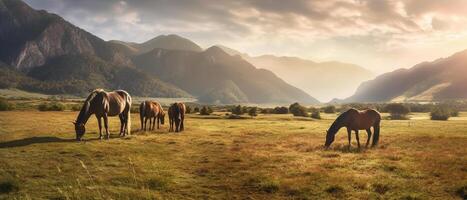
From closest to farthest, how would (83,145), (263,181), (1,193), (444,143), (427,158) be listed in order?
(1,193)
(263,181)
(427,158)
(83,145)
(444,143)

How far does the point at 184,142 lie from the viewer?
2875cm

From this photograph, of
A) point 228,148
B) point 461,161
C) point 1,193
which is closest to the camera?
point 1,193

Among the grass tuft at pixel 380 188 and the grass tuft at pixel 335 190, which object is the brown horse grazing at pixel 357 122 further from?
the grass tuft at pixel 335 190

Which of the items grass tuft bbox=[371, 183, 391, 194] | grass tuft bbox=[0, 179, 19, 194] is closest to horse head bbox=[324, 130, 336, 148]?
grass tuft bbox=[371, 183, 391, 194]

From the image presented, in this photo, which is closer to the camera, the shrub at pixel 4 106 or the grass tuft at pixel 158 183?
the grass tuft at pixel 158 183

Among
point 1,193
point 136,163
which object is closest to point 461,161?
point 136,163

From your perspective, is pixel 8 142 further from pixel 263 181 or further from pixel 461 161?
pixel 461 161

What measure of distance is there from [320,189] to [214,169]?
19.9 feet

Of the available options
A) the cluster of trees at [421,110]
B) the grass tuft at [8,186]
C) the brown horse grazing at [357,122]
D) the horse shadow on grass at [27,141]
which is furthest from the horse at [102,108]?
the cluster of trees at [421,110]

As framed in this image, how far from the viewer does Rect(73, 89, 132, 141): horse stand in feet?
85.1

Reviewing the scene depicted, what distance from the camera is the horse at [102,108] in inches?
1021

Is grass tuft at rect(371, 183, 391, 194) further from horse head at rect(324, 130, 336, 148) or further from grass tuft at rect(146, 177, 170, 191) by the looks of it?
horse head at rect(324, 130, 336, 148)

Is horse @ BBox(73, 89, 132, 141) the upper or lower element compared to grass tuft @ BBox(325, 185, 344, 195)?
upper

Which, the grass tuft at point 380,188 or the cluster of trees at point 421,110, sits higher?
the cluster of trees at point 421,110
